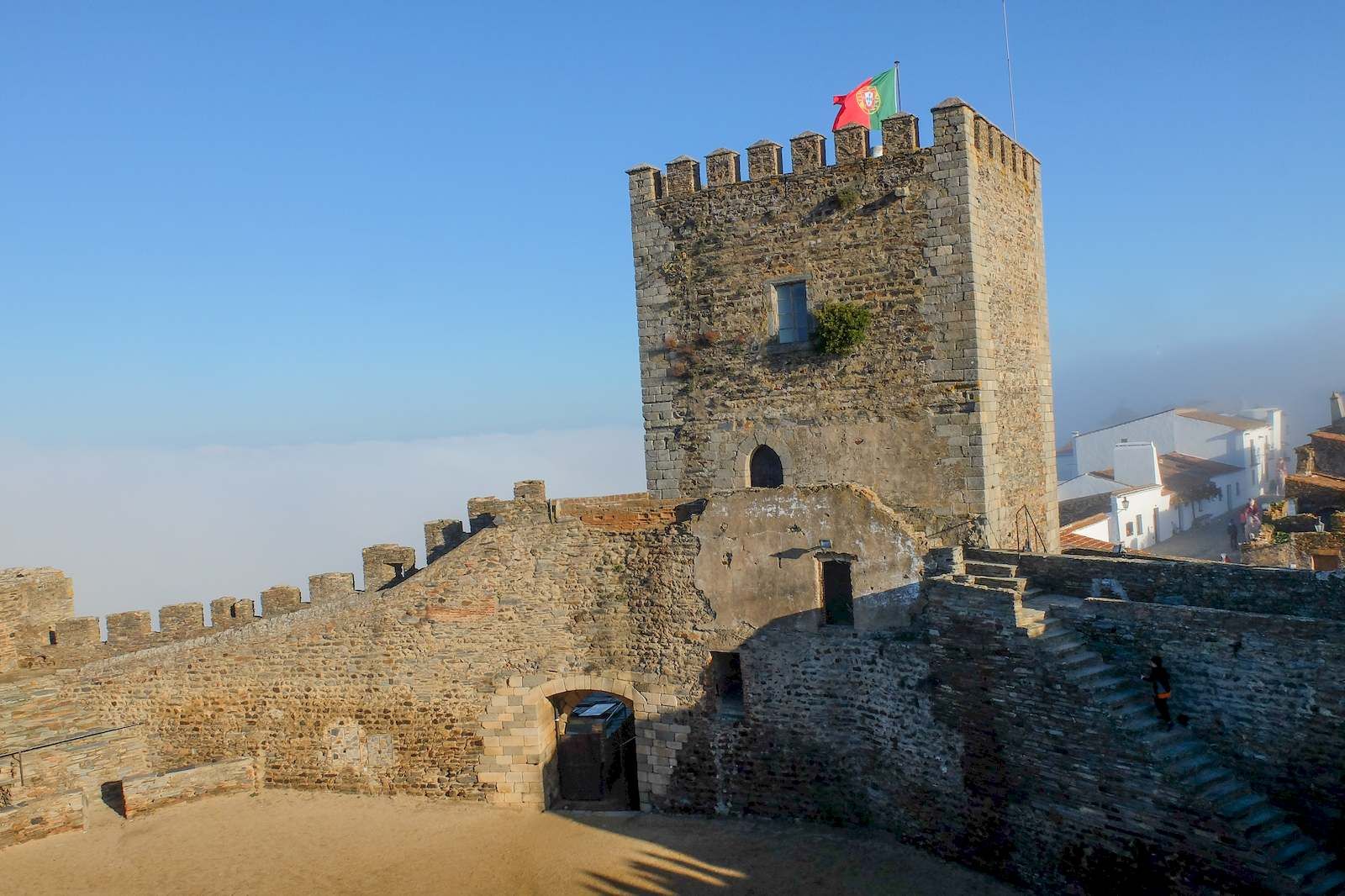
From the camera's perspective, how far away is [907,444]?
15.6 m

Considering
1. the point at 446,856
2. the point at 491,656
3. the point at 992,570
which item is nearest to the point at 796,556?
the point at 992,570

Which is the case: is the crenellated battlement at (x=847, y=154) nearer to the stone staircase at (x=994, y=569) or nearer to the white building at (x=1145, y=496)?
the stone staircase at (x=994, y=569)

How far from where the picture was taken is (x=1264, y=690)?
10.8 m

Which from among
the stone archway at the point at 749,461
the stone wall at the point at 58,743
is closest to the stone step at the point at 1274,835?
the stone archway at the point at 749,461

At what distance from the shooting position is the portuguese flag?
16.7m

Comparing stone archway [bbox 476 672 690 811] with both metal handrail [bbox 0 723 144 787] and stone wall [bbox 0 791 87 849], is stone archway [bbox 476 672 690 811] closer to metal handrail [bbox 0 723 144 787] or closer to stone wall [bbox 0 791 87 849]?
stone wall [bbox 0 791 87 849]

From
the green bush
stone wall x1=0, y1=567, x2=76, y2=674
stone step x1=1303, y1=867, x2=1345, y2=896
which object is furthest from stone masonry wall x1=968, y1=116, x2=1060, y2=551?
stone wall x1=0, y1=567, x2=76, y2=674

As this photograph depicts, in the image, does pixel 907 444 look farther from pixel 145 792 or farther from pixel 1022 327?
pixel 145 792

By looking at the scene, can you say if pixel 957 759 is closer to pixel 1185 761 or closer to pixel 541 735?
pixel 1185 761

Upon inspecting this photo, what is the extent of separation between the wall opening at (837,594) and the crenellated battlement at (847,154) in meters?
6.20

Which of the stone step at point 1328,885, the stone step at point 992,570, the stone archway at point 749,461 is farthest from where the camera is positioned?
the stone archway at point 749,461

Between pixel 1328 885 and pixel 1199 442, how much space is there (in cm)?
3915

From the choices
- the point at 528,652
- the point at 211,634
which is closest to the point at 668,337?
the point at 528,652

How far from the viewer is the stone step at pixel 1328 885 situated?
966 centimetres
